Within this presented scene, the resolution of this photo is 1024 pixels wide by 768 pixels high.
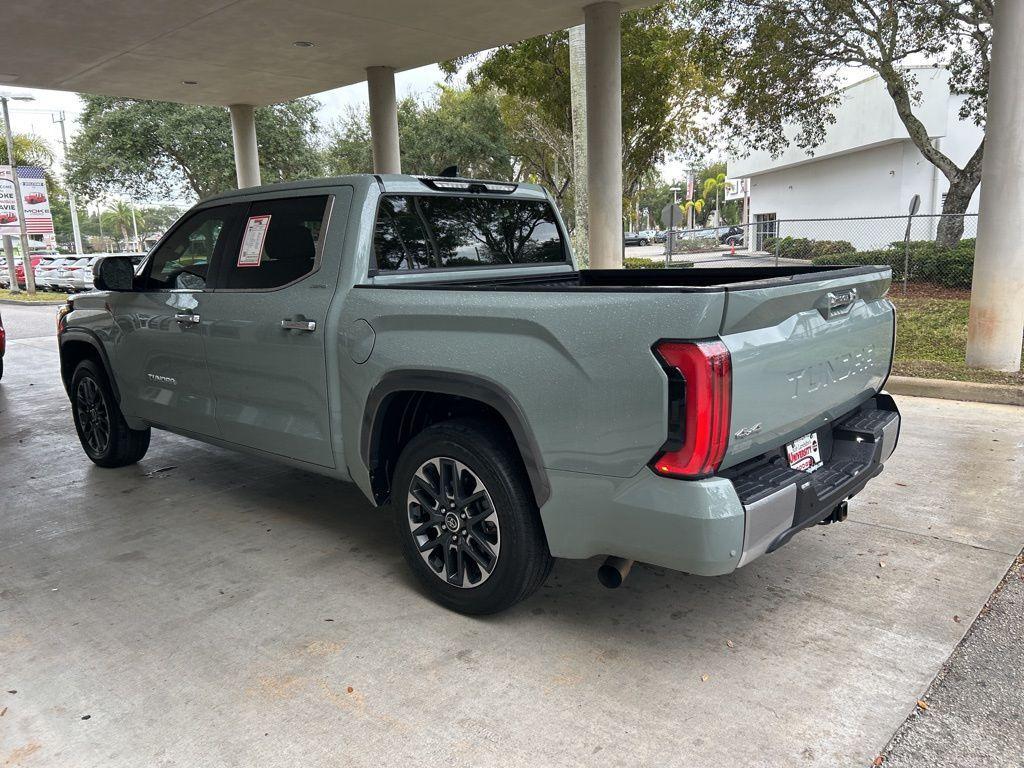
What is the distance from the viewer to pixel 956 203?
17.0 meters

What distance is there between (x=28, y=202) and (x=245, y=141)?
1481 centimetres

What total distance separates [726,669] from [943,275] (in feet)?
49.0

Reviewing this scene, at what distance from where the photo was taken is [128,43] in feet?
36.3

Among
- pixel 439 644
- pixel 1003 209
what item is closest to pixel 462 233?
pixel 439 644

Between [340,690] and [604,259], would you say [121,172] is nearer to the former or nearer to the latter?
[604,259]

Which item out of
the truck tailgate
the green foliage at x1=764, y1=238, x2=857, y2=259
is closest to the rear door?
the truck tailgate

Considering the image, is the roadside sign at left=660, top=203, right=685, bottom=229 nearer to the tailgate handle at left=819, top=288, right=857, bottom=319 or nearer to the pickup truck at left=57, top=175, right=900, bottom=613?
the pickup truck at left=57, top=175, right=900, bottom=613

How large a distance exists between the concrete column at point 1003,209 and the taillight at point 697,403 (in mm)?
6749

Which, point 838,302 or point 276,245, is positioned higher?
point 276,245

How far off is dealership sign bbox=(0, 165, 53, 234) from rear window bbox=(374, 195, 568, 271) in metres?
26.2

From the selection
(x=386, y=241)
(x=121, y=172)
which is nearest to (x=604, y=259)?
(x=386, y=241)

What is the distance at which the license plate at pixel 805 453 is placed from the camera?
305 centimetres

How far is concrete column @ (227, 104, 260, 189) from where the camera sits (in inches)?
641

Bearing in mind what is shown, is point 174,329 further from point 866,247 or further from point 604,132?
point 866,247
